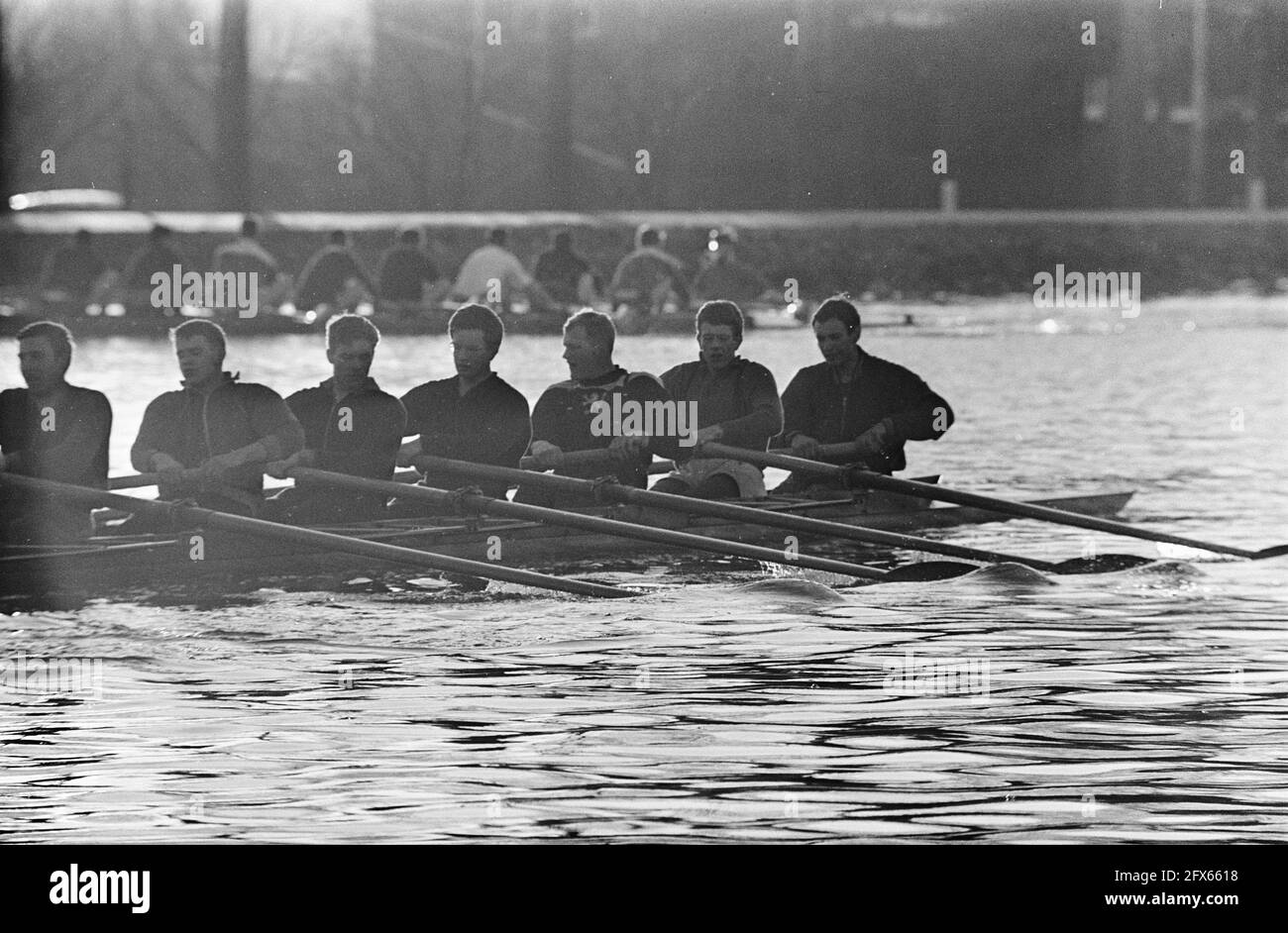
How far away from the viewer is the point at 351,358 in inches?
469

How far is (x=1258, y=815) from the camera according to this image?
26.0ft

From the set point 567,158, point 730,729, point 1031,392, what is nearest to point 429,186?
point 567,158

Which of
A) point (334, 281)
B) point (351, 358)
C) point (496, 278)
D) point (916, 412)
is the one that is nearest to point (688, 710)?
point (351, 358)

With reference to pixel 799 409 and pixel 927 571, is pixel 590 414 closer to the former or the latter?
pixel 799 409

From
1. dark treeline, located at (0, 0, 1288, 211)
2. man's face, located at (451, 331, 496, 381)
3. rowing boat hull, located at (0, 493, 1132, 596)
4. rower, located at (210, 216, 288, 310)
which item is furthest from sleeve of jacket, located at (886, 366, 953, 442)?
dark treeline, located at (0, 0, 1288, 211)

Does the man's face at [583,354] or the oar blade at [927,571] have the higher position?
the man's face at [583,354]

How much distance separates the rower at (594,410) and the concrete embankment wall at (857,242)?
2193cm

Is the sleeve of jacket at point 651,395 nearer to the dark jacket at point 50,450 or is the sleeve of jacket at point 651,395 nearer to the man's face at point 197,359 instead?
the man's face at point 197,359

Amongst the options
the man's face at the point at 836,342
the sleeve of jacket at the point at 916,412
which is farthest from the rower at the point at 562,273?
the sleeve of jacket at the point at 916,412

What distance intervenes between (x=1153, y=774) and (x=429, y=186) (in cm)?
3988

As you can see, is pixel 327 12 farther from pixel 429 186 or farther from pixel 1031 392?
pixel 1031 392

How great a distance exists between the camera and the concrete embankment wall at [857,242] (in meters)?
36.9

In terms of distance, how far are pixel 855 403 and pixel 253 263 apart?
50.9 ft

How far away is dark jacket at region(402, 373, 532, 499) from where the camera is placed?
12266 millimetres
